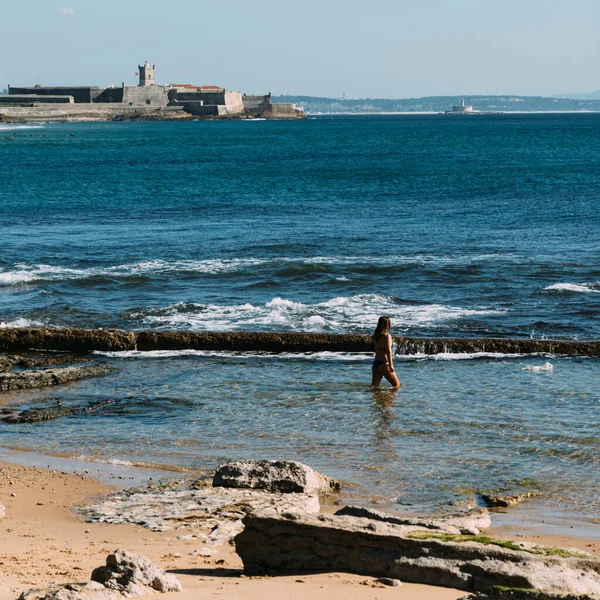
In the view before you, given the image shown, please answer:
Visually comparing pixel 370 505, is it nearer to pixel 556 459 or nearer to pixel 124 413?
pixel 556 459

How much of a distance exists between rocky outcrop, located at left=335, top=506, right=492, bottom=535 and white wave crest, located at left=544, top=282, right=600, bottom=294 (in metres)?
15.2

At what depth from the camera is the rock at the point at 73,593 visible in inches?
250

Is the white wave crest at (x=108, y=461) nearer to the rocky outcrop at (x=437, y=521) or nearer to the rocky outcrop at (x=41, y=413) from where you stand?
the rocky outcrop at (x=41, y=413)

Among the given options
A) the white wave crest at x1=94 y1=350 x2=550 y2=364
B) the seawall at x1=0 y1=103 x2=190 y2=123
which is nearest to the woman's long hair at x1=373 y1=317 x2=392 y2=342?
the white wave crest at x1=94 y1=350 x2=550 y2=364

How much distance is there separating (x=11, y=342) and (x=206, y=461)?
7.87 meters

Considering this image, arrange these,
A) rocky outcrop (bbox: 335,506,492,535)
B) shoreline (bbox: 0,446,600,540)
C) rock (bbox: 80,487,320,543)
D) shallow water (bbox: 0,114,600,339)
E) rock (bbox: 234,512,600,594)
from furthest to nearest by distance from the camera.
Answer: shallow water (bbox: 0,114,600,339) → shoreline (bbox: 0,446,600,540) → rock (bbox: 80,487,320,543) → rocky outcrop (bbox: 335,506,492,535) → rock (bbox: 234,512,600,594)

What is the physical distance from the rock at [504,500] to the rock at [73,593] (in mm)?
4824

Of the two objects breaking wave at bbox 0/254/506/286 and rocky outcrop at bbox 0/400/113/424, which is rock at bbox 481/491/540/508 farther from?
breaking wave at bbox 0/254/506/286

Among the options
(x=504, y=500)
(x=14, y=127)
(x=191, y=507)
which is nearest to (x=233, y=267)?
(x=504, y=500)

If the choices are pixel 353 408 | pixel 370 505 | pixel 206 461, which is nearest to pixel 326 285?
pixel 353 408

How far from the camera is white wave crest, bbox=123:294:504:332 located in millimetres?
20672

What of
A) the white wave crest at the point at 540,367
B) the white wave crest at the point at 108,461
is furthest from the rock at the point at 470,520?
the white wave crest at the point at 540,367

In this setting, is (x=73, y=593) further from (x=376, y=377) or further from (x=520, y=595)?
(x=376, y=377)

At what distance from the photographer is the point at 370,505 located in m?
10.3
